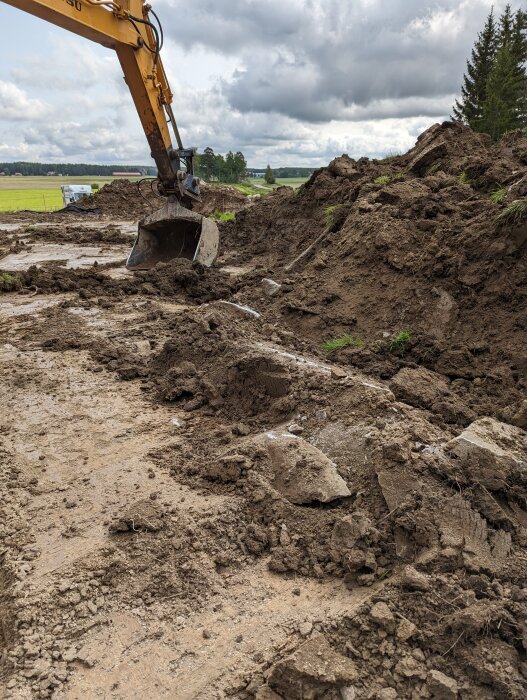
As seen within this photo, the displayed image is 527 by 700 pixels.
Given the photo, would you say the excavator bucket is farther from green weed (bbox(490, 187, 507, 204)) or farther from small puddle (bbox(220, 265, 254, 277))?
green weed (bbox(490, 187, 507, 204))

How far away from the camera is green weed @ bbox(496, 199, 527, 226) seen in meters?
5.56

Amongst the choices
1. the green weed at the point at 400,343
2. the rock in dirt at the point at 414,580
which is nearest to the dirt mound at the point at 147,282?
the green weed at the point at 400,343

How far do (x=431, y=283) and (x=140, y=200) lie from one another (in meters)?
21.5

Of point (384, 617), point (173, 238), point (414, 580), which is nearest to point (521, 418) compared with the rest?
point (414, 580)

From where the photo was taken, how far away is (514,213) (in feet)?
18.6

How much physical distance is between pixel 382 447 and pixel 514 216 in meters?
3.59

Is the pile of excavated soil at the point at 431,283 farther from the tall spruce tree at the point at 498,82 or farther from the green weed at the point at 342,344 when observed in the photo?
the tall spruce tree at the point at 498,82

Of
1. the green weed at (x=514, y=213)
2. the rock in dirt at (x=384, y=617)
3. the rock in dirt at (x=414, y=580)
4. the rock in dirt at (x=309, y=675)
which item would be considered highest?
the green weed at (x=514, y=213)

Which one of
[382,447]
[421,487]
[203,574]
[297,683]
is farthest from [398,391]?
[297,683]

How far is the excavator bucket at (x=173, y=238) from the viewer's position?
10461 millimetres

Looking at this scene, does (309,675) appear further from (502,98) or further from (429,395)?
(502,98)

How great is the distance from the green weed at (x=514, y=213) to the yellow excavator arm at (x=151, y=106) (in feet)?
19.1

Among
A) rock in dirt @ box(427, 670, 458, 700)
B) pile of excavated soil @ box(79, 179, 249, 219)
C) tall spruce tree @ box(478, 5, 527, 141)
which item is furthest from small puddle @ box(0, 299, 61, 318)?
tall spruce tree @ box(478, 5, 527, 141)

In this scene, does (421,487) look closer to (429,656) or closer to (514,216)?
(429,656)
